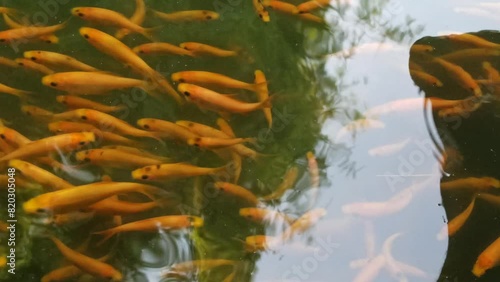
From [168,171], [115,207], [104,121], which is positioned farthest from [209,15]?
[115,207]

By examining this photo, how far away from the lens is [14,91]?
105 inches

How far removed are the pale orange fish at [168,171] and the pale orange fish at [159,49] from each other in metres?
0.70

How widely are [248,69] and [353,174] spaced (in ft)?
2.76

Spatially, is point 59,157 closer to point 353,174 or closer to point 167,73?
point 167,73

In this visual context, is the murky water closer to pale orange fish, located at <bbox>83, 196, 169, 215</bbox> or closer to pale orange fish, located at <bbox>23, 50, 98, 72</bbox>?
pale orange fish, located at <bbox>83, 196, 169, 215</bbox>

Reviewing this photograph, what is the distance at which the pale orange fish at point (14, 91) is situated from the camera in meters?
2.66

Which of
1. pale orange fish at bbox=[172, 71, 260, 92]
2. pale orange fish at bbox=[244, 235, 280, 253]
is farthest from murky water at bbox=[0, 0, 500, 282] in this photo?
pale orange fish at bbox=[172, 71, 260, 92]

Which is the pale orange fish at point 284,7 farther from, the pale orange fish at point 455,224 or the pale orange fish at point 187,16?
the pale orange fish at point 455,224

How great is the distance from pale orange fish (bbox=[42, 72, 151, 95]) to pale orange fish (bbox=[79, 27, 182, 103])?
11cm

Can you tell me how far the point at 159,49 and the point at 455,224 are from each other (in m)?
1.79

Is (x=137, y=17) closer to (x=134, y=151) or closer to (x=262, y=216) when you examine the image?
(x=134, y=151)

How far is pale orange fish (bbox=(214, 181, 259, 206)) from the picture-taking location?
2430 mm

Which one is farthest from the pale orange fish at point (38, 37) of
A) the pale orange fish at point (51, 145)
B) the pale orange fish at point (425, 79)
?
the pale orange fish at point (425, 79)

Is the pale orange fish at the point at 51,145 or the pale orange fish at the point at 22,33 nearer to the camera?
the pale orange fish at the point at 51,145
